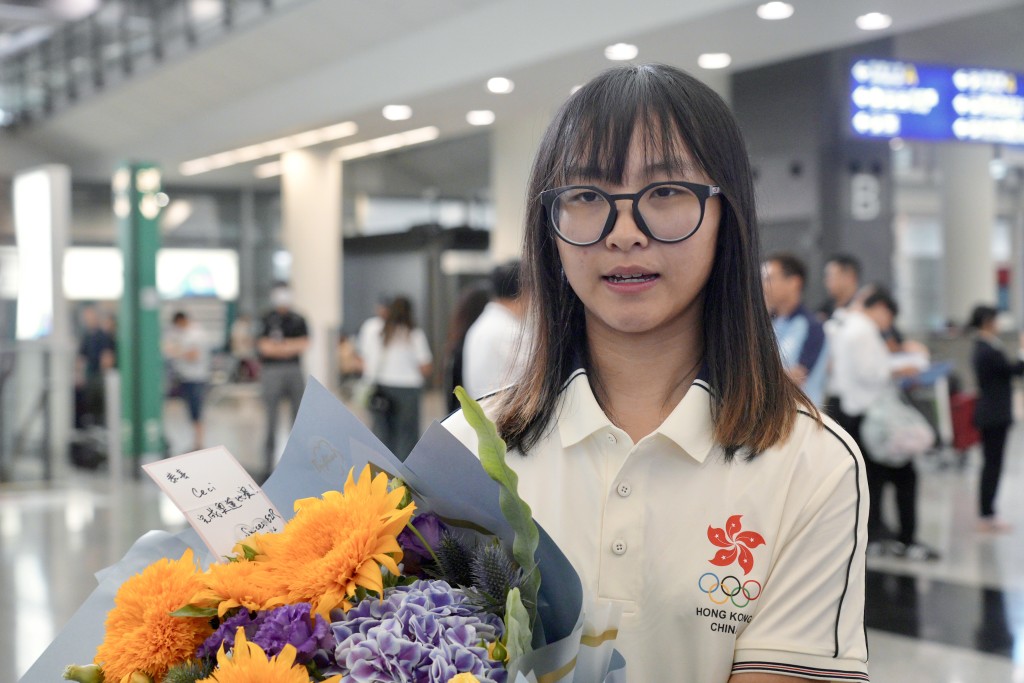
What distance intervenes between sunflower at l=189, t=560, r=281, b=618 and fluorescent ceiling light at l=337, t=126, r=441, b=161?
43.9 ft

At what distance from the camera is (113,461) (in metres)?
10.1

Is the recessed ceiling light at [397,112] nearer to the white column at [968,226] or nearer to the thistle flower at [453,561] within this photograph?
the white column at [968,226]

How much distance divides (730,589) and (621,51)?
8.69 m

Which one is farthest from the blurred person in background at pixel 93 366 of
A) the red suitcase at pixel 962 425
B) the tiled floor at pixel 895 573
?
the red suitcase at pixel 962 425

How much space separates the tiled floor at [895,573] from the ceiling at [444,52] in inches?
150

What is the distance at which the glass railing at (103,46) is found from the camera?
44.2ft

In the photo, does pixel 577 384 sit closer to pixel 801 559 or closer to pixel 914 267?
pixel 801 559

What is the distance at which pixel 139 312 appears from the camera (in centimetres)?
1147

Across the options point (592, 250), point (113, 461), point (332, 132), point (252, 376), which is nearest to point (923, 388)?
point (113, 461)

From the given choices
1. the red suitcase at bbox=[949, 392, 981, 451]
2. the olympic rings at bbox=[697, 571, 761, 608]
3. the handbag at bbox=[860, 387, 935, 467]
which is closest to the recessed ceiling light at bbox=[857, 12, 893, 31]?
the handbag at bbox=[860, 387, 935, 467]

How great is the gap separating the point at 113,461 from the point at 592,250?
9721 millimetres

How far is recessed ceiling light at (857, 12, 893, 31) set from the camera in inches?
330

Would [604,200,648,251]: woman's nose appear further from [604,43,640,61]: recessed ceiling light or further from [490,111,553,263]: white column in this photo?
[490,111,553,263]: white column

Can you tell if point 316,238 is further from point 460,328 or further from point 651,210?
point 651,210
